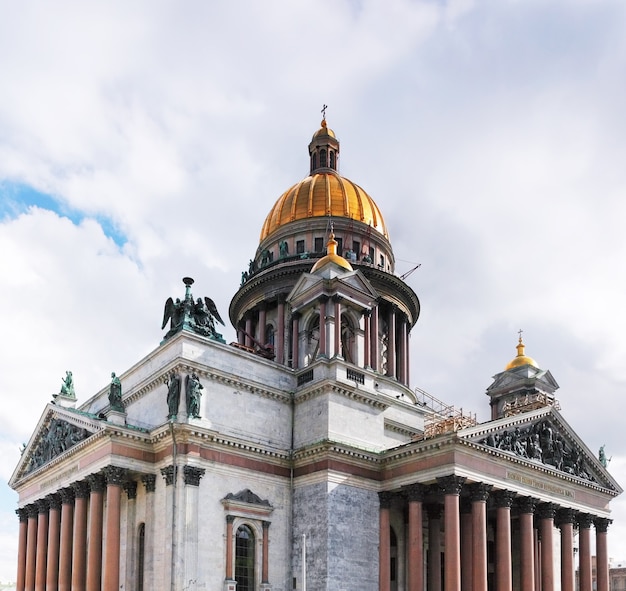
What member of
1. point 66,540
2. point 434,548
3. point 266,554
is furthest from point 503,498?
point 66,540

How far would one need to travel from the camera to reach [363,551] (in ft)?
124

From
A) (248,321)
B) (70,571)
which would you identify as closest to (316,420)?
(70,571)

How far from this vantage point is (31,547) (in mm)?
43906

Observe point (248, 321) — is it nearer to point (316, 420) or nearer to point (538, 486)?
point (316, 420)

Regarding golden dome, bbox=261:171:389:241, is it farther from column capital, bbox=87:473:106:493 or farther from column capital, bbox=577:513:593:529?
column capital, bbox=87:473:106:493

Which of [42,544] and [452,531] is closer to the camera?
[452,531]

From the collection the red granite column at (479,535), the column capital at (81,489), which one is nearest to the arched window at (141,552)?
the column capital at (81,489)

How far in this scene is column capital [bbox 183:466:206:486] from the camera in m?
34.5

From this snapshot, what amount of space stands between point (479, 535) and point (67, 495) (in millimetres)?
19692

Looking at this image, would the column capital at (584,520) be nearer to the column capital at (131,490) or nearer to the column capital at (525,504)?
the column capital at (525,504)

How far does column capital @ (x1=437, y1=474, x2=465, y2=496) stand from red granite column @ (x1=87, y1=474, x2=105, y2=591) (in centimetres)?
1527

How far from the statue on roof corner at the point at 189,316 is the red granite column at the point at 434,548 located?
14.0 metres

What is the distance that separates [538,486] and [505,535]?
4.08 metres

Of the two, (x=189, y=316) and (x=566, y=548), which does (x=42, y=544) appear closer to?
(x=189, y=316)
